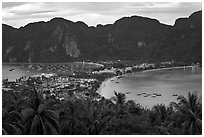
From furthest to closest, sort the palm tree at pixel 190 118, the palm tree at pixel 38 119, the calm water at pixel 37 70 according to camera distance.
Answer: the calm water at pixel 37 70, the palm tree at pixel 190 118, the palm tree at pixel 38 119

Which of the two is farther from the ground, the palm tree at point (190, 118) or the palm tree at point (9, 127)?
the palm tree at point (9, 127)

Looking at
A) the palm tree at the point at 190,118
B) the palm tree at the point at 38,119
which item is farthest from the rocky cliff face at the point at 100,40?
the palm tree at the point at 38,119

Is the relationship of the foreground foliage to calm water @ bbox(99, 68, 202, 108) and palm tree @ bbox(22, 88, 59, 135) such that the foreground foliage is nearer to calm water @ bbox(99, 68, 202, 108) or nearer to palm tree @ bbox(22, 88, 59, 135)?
palm tree @ bbox(22, 88, 59, 135)

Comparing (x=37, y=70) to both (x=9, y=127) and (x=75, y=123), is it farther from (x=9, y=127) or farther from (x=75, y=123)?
(x=9, y=127)

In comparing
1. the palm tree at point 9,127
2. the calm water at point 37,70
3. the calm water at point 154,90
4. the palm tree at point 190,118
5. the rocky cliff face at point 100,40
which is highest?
the rocky cliff face at point 100,40

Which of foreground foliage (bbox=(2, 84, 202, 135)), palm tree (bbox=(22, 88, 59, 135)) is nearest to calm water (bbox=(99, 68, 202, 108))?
foreground foliage (bbox=(2, 84, 202, 135))

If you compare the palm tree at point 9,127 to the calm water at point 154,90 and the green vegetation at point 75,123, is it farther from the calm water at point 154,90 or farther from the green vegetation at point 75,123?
the calm water at point 154,90

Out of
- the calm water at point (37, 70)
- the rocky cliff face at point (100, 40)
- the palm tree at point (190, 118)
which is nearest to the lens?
the palm tree at point (190, 118)

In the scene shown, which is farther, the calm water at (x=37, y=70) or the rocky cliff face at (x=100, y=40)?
the rocky cliff face at (x=100, y=40)
